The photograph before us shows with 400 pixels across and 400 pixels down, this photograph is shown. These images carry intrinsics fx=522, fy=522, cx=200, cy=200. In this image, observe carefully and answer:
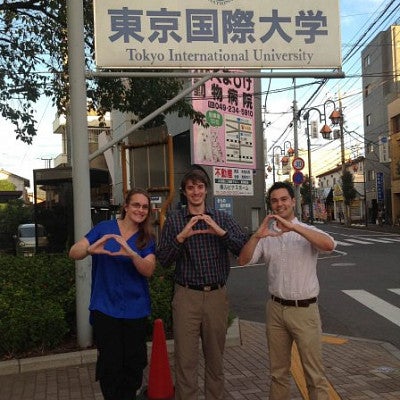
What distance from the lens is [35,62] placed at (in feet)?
31.8

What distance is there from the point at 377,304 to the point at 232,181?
25.5 feet

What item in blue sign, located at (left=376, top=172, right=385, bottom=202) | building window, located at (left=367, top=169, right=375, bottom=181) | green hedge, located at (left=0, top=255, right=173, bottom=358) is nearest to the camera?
green hedge, located at (left=0, top=255, right=173, bottom=358)

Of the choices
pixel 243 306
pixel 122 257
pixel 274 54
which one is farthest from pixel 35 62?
pixel 122 257

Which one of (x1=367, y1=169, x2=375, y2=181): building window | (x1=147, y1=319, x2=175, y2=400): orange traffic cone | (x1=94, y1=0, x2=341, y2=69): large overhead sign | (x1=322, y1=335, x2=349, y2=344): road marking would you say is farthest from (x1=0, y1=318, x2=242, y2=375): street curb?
(x1=367, y1=169, x2=375, y2=181): building window

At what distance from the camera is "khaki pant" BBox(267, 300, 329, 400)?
12.0ft

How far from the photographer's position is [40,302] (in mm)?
5973

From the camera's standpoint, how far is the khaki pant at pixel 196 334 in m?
3.83

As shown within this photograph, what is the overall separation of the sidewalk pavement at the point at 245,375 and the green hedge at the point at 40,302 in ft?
0.94

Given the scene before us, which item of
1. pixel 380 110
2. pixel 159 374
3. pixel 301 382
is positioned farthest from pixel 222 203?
pixel 380 110

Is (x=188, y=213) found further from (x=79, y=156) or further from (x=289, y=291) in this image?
(x=79, y=156)

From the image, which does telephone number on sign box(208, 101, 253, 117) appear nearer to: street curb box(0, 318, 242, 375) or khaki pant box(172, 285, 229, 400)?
street curb box(0, 318, 242, 375)

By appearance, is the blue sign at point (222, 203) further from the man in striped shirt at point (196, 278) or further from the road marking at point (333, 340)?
the man in striped shirt at point (196, 278)

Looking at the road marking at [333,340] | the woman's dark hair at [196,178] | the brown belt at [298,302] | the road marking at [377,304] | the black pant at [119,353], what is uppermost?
the woman's dark hair at [196,178]

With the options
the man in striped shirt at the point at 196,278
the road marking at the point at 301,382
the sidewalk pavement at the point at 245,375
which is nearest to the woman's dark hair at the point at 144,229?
the man in striped shirt at the point at 196,278
